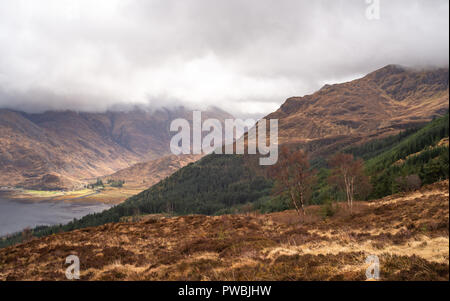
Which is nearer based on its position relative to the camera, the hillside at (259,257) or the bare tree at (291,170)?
the hillside at (259,257)

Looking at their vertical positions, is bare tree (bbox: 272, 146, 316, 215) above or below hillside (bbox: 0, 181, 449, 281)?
above

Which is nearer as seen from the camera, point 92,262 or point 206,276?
point 206,276

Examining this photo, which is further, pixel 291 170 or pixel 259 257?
pixel 291 170

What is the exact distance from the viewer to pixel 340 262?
10.3 metres

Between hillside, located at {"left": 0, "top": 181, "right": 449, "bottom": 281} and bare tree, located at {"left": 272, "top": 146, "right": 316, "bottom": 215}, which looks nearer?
hillside, located at {"left": 0, "top": 181, "right": 449, "bottom": 281}

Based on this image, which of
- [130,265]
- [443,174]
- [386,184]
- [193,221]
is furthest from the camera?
[386,184]

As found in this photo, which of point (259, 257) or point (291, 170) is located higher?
point (291, 170)

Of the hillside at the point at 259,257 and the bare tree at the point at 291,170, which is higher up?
the bare tree at the point at 291,170

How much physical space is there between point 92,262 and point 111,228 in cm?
1678
